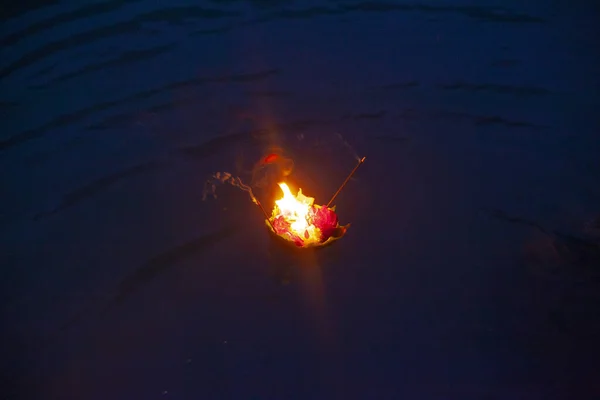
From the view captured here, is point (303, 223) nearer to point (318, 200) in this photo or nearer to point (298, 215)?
point (298, 215)

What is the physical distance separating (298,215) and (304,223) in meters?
0.11

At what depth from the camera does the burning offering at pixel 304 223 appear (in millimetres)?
4926

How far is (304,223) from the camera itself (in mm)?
4980

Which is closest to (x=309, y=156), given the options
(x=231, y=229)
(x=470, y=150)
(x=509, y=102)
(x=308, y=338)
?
(x=231, y=229)

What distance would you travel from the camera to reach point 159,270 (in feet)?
16.9

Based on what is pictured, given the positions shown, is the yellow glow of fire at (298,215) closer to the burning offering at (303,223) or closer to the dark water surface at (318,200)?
the burning offering at (303,223)

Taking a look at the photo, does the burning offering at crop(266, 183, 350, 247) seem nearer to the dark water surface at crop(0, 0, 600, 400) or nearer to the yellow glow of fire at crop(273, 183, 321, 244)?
the yellow glow of fire at crop(273, 183, 321, 244)

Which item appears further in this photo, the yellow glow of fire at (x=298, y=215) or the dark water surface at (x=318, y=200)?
the yellow glow of fire at (x=298, y=215)

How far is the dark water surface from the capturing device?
441cm

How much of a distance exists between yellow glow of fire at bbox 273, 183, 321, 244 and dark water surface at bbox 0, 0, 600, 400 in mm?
381

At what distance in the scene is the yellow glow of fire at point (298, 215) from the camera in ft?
16.3

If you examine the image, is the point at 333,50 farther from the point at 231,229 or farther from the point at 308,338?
the point at 308,338

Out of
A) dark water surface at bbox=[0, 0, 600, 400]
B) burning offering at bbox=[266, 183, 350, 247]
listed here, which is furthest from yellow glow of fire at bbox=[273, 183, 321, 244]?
dark water surface at bbox=[0, 0, 600, 400]

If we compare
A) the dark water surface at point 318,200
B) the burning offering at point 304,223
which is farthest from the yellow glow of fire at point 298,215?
the dark water surface at point 318,200
